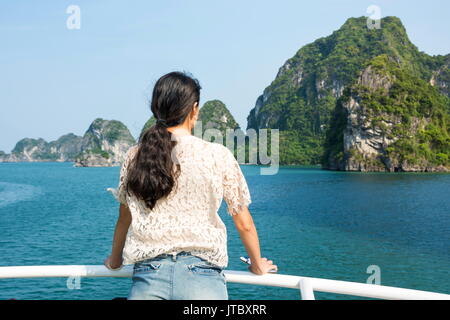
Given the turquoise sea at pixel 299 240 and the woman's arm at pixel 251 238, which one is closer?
the woman's arm at pixel 251 238

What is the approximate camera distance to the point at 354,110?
73125 millimetres

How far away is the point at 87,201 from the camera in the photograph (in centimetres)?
3416

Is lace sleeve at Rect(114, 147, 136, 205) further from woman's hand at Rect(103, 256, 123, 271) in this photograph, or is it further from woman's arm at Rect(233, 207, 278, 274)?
woman's arm at Rect(233, 207, 278, 274)

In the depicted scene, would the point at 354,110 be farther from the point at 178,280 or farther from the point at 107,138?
the point at 107,138

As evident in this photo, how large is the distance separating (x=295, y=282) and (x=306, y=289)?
7 centimetres

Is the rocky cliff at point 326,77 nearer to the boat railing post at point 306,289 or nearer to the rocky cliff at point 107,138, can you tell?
the rocky cliff at point 107,138

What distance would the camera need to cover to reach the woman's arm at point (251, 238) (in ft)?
5.60

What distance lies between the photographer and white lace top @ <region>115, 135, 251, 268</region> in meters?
1.58

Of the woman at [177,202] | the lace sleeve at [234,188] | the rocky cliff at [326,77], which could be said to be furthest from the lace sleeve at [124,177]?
the rocky cliff at [326,77]

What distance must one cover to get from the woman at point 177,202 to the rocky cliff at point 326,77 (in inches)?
4306

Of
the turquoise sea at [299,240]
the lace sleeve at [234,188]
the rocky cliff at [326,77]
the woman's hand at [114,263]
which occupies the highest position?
the rocky cliff at [326,77]

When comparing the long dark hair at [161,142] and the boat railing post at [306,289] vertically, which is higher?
the long dark hair at [161,142]
